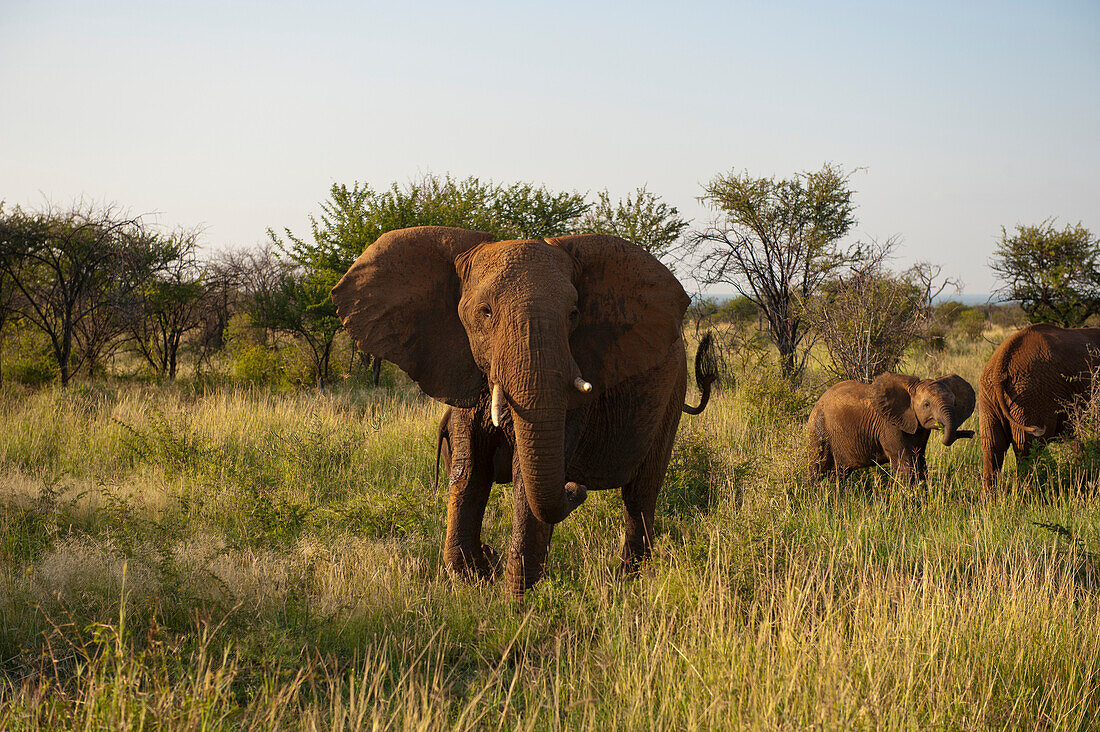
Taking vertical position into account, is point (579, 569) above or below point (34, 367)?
below

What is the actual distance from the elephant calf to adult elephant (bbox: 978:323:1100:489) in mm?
854

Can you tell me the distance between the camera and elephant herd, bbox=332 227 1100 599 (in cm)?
355

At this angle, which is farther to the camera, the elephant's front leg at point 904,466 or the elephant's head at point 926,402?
the elephant's front leg at point 904,466

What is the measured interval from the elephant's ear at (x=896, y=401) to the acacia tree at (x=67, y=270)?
1264cm

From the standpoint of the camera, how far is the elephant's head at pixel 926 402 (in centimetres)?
706

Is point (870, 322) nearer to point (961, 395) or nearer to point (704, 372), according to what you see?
point (961, 395)

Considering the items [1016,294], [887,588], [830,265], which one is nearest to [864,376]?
[830,265]

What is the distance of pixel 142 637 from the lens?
4.20m

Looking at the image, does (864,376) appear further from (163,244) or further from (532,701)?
(163,244)

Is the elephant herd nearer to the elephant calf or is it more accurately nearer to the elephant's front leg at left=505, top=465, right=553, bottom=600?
the elephant's front leg at left=505, top=465, right=553, bottom=600

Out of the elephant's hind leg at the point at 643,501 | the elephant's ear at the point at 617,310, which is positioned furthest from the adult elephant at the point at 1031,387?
the elephant's ear at the point at 617,310

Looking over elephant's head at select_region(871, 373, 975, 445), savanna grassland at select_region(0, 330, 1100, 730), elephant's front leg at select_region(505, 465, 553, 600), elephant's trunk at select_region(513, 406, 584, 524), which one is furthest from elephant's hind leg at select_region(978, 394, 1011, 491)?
elephant's trunk at select_region(513, 406, 584, 524)

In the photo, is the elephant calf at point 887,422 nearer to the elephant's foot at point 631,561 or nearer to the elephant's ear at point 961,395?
the elephant's ear at point 961,395

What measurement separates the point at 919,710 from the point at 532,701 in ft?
5.19
